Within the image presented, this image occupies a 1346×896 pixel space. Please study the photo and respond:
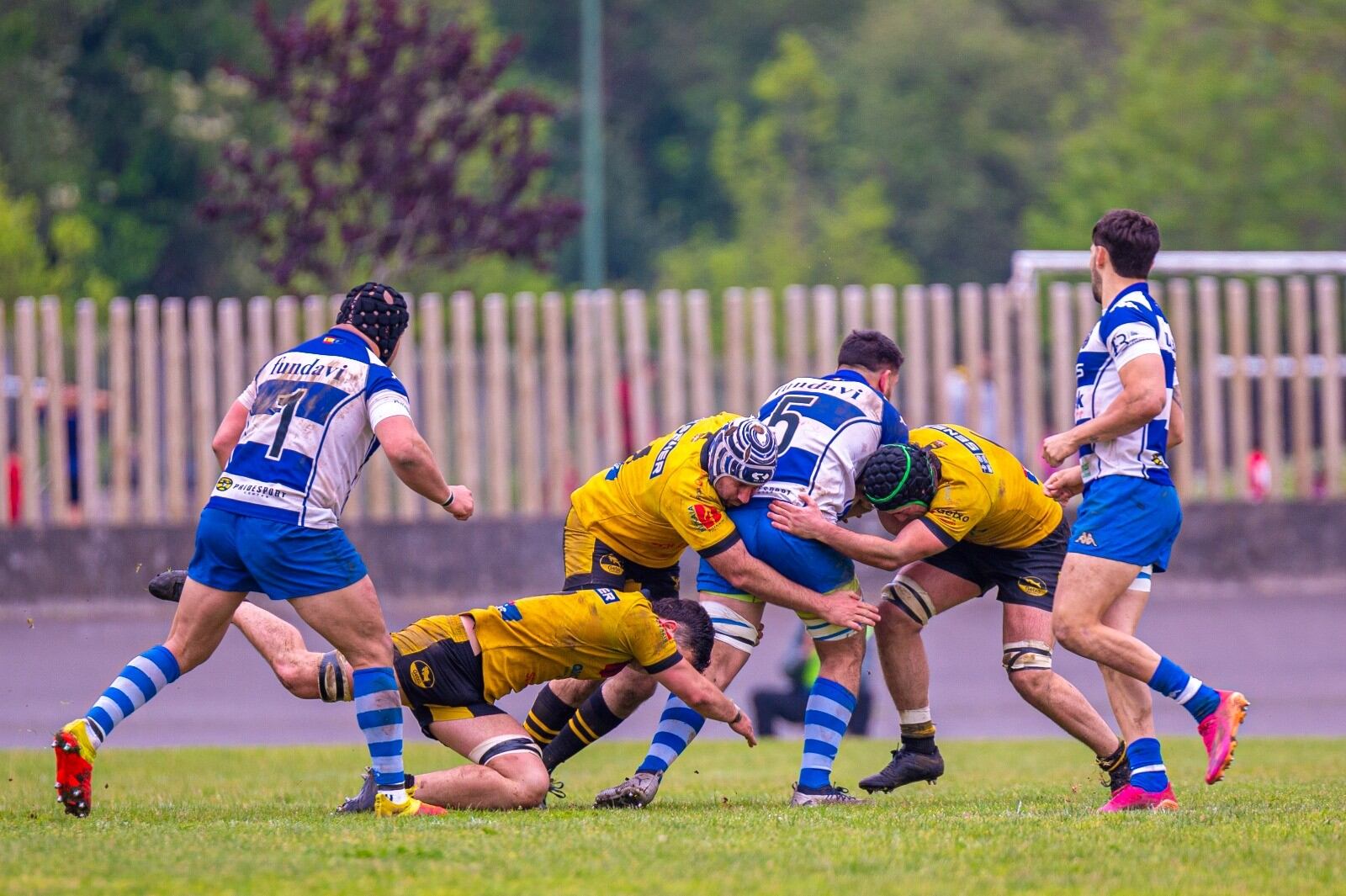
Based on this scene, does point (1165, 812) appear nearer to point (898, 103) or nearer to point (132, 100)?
point (132, 100)

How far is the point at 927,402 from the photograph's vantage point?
57.0ft

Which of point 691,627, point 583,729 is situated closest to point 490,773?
point 583,729

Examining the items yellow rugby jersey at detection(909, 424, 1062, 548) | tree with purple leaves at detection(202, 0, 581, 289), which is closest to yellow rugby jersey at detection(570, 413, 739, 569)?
yellow rugby jersey at detection(909, 424, 1062, 548)

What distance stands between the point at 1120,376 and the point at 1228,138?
3816cm

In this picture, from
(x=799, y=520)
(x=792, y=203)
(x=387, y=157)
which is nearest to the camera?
(x=799, y=520)

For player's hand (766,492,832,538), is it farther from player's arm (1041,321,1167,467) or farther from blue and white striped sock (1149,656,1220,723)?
blue and white striped sock (1149,656,1220,723)

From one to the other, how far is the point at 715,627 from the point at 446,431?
9.48m

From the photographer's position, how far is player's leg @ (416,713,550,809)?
7562 millimetres

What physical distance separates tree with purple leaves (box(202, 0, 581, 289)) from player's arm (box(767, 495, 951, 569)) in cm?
1392

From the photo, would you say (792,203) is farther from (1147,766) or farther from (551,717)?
(1147,766)

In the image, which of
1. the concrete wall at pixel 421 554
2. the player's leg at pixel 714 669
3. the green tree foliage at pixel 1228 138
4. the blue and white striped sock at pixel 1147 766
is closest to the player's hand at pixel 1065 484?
the blue and white striped sock at pixel 1147 766

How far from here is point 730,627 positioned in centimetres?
820

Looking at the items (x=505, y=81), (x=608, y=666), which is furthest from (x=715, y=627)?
(x=505, y=81)

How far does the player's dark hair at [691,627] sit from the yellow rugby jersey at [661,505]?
0.83 ft
